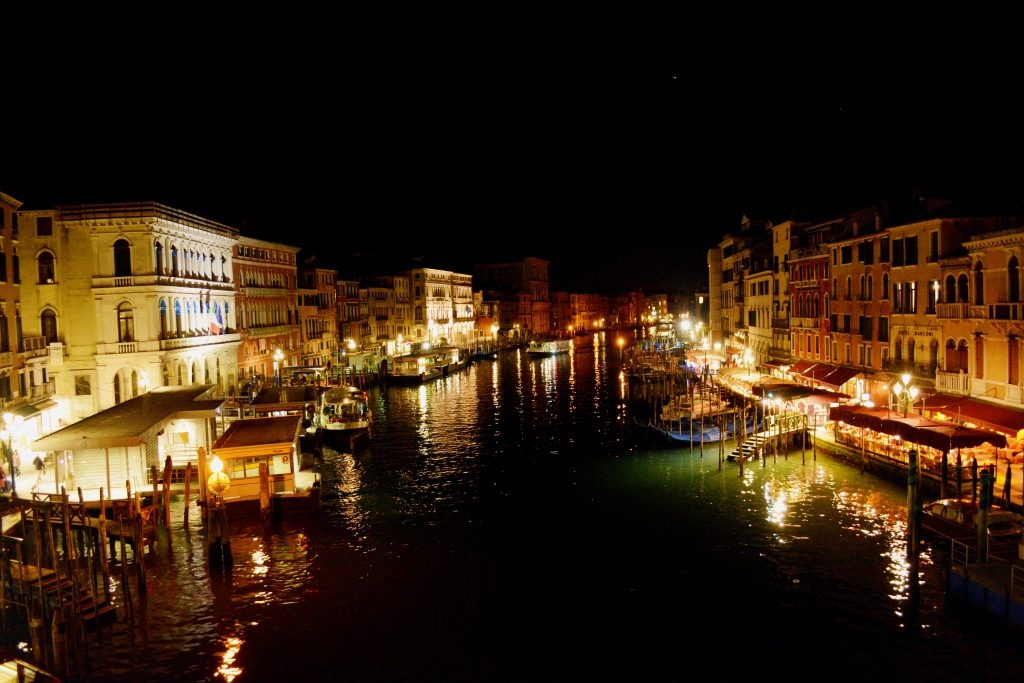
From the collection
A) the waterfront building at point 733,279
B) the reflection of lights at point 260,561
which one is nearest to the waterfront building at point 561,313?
the waterfront building at point 733,279

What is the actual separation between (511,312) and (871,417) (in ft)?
350

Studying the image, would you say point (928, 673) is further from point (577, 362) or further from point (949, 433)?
point (577, 362)

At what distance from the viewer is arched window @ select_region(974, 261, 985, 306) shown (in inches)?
1068

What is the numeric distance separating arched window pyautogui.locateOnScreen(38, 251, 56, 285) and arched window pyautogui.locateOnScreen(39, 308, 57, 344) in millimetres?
1308

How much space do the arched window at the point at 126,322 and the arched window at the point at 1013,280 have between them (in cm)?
3618

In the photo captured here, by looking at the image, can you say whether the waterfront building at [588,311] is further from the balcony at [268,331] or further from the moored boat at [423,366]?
the balcony at [268,331]

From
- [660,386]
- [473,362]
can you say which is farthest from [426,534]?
[473,362]

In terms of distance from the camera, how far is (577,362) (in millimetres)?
95000

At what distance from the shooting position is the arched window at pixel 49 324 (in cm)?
3469

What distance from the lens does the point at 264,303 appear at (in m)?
56.5

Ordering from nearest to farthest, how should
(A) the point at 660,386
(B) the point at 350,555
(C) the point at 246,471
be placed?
(B) the point at 350,555, (C) the point at 246,471, (A) the point at 660,386

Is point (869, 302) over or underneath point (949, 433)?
over

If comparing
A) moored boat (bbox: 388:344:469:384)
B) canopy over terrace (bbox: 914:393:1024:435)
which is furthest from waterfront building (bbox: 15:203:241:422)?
moored boat (bbox: 388:344:469:384)

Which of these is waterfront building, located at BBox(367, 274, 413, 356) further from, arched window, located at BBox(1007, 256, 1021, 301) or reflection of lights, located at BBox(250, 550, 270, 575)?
arched window, located at BBox(1007, 256, 1021, 301)
